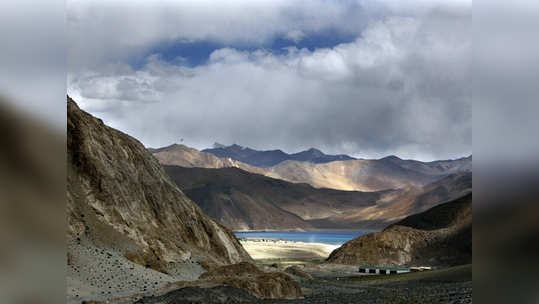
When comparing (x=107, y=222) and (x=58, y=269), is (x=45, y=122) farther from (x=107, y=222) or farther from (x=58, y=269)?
(x=107, y=222)

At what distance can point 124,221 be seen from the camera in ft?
114

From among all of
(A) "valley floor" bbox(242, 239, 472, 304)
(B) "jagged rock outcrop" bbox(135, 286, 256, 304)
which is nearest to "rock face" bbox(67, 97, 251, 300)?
(B) "jagged rock outcrop" bbox(135, 286, 256, 304)

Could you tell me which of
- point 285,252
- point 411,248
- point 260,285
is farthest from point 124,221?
point 285,252

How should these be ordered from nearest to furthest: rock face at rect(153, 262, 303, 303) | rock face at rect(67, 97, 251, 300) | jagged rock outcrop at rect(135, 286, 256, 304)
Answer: jagged rock outcrop at rect(135, 286, 256, 304), rock face at rect(153, 262, 303, 303), rock face at rect(67, 97, 251, 300)

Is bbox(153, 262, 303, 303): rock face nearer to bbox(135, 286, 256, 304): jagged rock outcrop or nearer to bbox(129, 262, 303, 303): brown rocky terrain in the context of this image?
bbox(129, 262, 303, 303): brown rocky terrain

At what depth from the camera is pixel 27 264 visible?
9.97 ft

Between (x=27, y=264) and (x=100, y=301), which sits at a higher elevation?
(x=27, y=264)

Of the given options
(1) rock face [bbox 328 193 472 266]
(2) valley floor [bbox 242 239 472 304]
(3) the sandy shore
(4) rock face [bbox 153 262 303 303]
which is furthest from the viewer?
(3) the sandy shore

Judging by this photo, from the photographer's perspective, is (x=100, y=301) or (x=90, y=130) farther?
(x=90, y=130)

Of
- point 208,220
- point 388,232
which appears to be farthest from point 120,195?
point 388,232

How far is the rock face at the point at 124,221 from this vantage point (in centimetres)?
2745

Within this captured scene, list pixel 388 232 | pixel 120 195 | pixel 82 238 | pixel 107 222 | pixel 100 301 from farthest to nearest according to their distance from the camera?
pixel 388 232, pixel 120 195, pixel 107 222, pixel 82 238, pixel 100 301

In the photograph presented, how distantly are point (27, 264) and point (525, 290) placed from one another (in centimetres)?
281

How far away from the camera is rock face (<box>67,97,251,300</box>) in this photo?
2745cm
